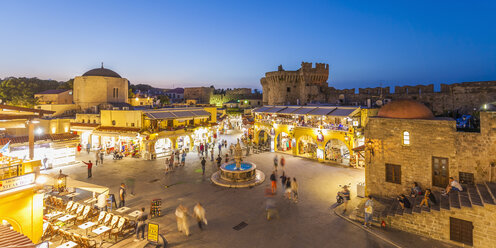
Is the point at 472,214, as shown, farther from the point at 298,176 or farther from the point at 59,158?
the point at 59,158

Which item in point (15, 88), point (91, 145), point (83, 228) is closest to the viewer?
point (83, 228)

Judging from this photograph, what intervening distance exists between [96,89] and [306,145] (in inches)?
1236

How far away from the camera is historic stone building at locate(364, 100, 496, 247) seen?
27.0ft

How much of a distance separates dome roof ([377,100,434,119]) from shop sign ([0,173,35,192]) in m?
15.5

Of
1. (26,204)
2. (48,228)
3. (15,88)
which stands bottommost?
(48,228)

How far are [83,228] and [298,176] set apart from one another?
41.3ft

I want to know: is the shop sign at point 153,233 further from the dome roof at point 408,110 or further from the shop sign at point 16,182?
the dome roof at point 408,110

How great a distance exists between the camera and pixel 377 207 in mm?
10711

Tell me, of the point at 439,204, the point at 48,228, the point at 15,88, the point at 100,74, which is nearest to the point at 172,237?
the point at 48,228

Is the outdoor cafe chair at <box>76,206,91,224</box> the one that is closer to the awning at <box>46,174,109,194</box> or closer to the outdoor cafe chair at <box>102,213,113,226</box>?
the awning at <box>46,174,109,194</box>

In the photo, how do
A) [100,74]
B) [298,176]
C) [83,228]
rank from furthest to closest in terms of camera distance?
[100,74] < [298,176] < [83,228]

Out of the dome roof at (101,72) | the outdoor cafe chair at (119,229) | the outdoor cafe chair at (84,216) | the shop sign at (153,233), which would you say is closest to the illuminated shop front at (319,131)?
the shop sign at (153,233)

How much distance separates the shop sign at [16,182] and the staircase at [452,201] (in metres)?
12.6

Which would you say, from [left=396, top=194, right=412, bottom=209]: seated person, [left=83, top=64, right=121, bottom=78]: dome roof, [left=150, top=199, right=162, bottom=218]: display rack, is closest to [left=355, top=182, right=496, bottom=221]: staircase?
[left=396, top=194, right=412, bottom=209]: seated person
